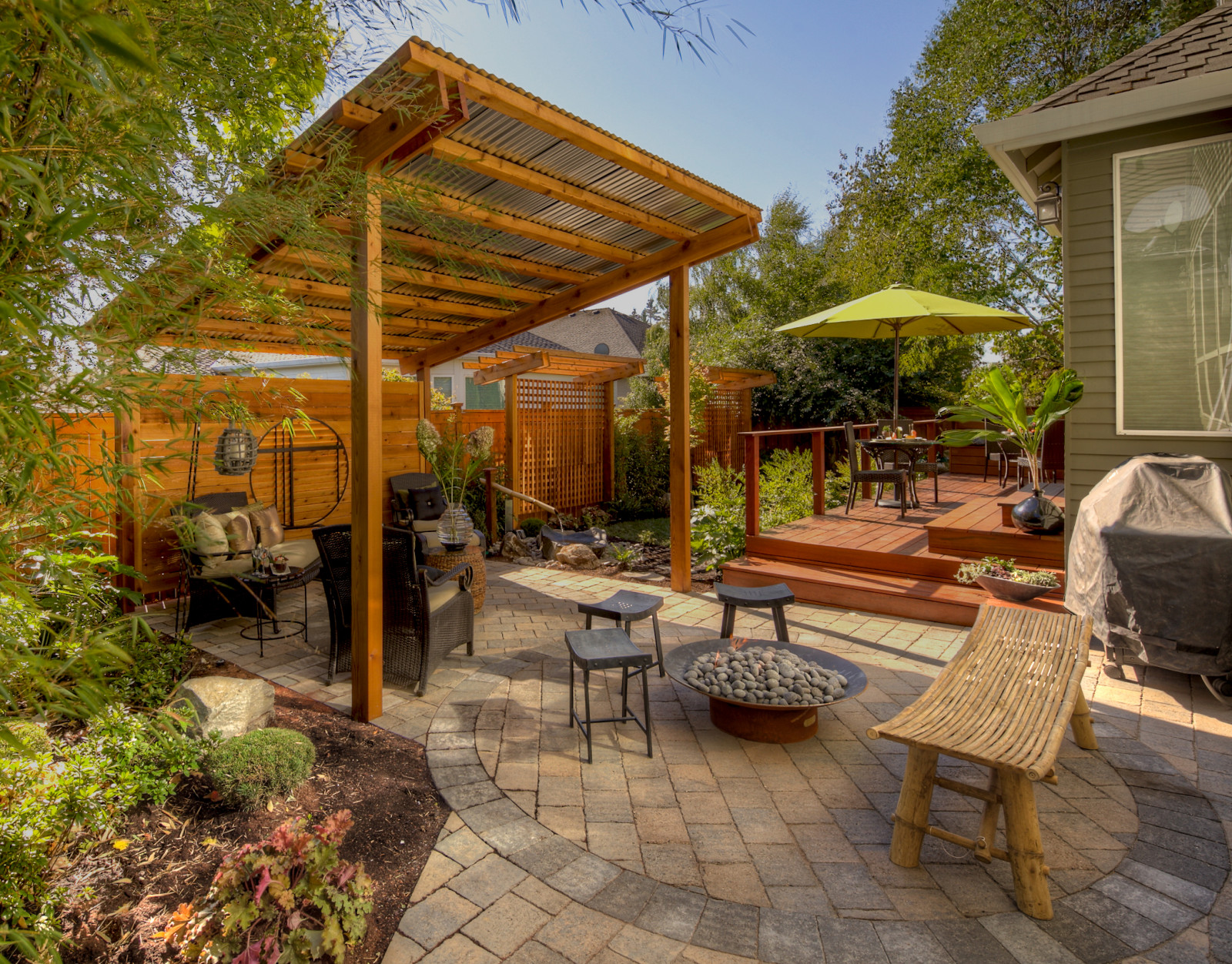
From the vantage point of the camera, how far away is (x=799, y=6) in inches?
77.9

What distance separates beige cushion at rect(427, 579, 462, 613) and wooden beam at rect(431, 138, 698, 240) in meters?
2.28

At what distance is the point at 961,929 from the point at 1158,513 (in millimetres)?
2810

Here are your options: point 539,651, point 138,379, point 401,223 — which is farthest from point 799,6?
point 539,651

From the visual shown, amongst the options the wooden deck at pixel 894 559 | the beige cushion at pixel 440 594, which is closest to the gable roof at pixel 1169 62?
the wooden deck at pixel 894 559

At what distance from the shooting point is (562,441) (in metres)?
9.78

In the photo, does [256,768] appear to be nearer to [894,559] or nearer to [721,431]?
[894,559]

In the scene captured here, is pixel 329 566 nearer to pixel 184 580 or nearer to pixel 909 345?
pixel 184 580

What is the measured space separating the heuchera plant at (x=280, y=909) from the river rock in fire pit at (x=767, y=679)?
5.40 feet

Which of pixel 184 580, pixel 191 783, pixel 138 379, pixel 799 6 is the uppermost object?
pixel 799 6

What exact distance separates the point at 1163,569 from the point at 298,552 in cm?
549

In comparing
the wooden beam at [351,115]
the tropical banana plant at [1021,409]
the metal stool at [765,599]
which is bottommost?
the metal stool at [765,599]

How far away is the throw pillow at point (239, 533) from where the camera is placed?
472 cm

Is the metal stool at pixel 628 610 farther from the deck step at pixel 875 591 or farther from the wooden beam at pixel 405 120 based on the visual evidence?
the wooden beam at pixel 405 120

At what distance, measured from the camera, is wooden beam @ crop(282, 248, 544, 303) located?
4552 mm
